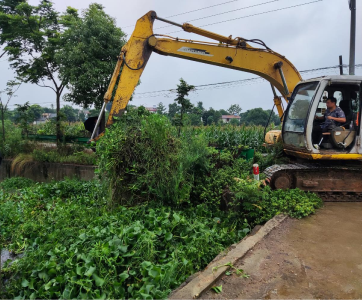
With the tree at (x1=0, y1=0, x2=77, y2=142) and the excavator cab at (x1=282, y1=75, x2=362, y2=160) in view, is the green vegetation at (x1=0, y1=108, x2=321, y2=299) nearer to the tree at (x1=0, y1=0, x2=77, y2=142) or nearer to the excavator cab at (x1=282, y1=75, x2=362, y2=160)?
the excavator cab at (x1=282, y1=75, x2=362, y2=160)

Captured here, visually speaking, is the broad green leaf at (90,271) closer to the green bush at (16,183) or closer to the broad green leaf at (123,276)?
the broad green leaf at (123,276)

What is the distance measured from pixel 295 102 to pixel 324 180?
1771mm

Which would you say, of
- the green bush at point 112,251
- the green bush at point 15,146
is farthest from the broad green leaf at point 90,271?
the green bush at point 15,146

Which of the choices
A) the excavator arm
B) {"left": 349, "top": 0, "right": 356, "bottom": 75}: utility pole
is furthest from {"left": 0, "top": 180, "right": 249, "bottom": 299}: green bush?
{"left": 349, "top": 0, "right": 356, "bottom": 75}: utility pole

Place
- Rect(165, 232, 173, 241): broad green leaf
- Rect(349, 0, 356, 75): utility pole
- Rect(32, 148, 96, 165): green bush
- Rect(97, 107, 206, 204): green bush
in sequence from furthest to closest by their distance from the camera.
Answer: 1. Rect(32, 148, 96, 165): green bush
2. Rect(349, 0, 356, 75): utility pole
3. Rect(97, 107, 206, 204): green bush
4. Rect(165, 232, 173, 241): broad green leaf

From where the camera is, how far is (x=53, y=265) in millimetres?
2938

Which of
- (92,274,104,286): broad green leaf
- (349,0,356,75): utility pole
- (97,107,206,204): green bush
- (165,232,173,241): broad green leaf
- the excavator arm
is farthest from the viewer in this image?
(349,0,356,75): utility pole

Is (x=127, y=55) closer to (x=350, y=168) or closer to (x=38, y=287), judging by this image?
(x=38, y=287)

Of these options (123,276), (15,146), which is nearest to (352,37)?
(123,276)

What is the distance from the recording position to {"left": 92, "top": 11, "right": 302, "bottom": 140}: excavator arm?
6344mm

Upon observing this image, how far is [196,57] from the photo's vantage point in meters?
6.90

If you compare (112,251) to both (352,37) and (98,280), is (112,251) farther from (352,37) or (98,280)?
(352,37)

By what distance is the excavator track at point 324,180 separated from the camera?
19.4 feet

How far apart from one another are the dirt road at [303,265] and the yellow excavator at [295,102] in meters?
1.54
